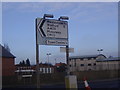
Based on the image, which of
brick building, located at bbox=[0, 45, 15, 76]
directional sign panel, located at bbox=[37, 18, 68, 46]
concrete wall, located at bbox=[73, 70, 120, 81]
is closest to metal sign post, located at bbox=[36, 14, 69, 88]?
directional sign panel, located at bbox=[37, 18, 68, 46]

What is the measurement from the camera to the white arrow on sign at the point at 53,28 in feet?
40.4

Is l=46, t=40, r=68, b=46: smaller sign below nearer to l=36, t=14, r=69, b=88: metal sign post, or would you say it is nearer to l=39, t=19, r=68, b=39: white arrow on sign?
l=36, t=14, r=69, b=88: metal sign post

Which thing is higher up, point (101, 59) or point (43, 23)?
point (43, 23)

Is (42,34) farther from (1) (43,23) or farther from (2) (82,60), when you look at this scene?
(2) (82,60)

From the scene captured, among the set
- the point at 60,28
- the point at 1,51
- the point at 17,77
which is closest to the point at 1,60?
the point at 1,51

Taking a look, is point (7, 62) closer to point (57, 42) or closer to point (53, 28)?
point (57, 42)

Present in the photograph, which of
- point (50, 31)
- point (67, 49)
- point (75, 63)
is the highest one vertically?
point (50, 31)

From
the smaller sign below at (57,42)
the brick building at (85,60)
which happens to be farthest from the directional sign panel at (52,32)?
the brick building at (85,60)

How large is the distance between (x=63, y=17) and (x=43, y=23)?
1.15m

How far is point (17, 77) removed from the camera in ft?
141

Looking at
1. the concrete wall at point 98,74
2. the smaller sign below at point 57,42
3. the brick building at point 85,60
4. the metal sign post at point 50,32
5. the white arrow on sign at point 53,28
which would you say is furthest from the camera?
the brick building at point 85,60

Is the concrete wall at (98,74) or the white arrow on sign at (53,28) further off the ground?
the white arrow on sign at (53,28)

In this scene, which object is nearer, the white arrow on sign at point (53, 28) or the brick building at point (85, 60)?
the white arrow on sign at point (53, 28)

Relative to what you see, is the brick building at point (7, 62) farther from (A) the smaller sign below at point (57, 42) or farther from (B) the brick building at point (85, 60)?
(A) the smaller sign below at point (57, 42)
